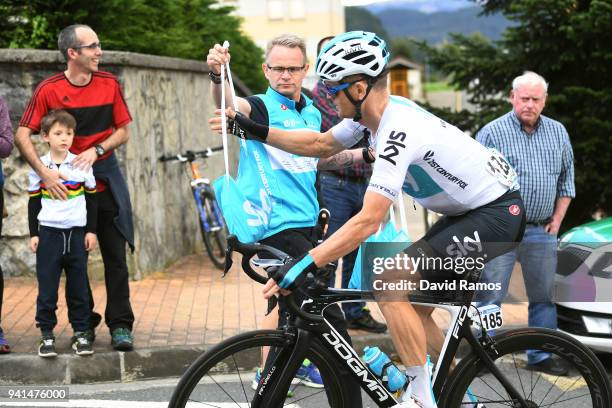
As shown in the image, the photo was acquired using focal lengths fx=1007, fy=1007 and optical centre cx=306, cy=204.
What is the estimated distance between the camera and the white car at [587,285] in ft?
21.7

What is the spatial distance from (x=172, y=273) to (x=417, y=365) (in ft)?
19.5

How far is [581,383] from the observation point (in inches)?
191

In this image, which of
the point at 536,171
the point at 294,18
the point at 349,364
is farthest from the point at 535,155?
the point at 294,18

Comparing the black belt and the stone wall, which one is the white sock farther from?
the stone wall

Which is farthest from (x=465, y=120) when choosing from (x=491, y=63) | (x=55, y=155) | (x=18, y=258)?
(x=55, y=155)

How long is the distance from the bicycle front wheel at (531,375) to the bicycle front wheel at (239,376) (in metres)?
0.55

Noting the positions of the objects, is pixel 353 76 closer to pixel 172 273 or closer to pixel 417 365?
pixel 417 365

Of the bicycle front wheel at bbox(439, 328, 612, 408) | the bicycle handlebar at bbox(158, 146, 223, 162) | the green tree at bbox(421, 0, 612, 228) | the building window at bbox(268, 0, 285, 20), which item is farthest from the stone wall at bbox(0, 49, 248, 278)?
the building window at bbox(268, 0, 285, 20)

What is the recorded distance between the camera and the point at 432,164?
14.7 ft

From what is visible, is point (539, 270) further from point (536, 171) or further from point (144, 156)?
point (144, 156)

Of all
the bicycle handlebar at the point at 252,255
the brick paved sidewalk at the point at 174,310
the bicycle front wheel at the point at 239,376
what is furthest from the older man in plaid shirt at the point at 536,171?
the bicycle handlebar at the point at 252,255

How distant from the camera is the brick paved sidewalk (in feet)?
23.6

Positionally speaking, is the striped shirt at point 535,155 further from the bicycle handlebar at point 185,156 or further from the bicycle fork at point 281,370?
the bicycle handlebar at point 185,156

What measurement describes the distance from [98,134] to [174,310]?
1.98m
